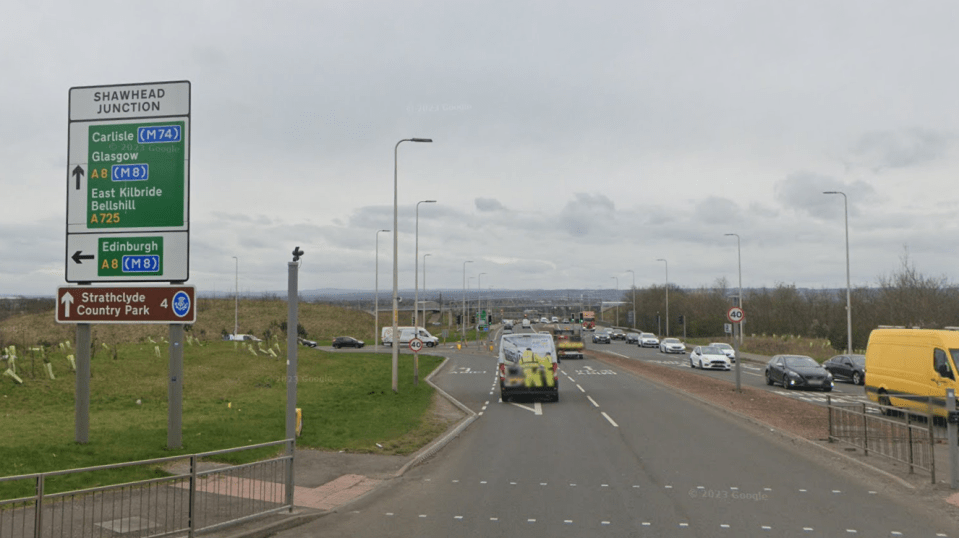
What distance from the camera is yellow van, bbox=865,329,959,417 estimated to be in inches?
705

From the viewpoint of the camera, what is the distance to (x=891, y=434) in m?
13.2

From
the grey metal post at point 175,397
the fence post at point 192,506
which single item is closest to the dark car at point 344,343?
the grey metal post at point 175,397

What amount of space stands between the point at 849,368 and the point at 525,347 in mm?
18917

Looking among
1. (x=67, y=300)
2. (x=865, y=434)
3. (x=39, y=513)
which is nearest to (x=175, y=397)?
(x=67, y=300)

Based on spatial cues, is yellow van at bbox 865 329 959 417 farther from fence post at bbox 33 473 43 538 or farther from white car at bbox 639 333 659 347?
white car at bbox 639 333 659 347

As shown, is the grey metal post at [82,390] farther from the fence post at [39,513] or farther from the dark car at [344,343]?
the dark car at [344,343]

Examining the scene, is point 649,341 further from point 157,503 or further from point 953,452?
point 157,503

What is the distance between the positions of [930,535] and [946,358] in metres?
11.5

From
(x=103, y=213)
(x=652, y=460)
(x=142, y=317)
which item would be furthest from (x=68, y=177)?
(x=652, y=460)

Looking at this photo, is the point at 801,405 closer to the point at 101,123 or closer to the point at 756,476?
the point at 756,476

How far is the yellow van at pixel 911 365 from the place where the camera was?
1791cm

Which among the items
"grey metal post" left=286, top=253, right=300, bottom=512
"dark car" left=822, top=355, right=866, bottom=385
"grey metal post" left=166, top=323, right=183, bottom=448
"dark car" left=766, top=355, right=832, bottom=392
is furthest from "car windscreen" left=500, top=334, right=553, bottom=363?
"dark car" left=822, top=355, right=866, bottom=385

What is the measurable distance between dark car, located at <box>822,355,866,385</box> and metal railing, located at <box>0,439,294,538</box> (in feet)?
104

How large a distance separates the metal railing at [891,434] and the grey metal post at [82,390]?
15054 mm
